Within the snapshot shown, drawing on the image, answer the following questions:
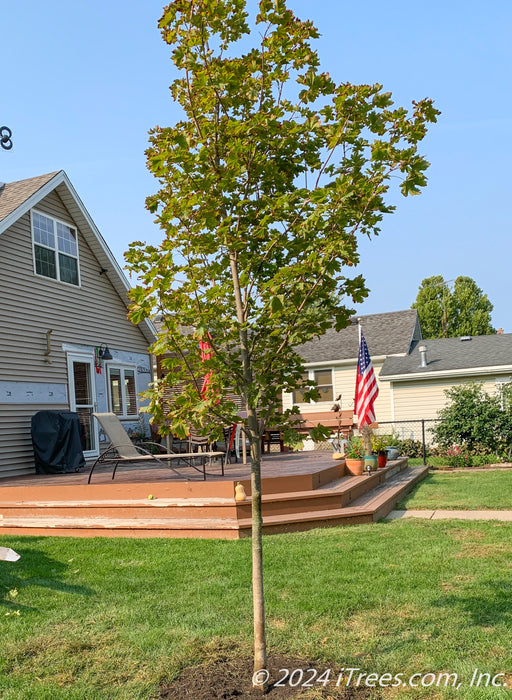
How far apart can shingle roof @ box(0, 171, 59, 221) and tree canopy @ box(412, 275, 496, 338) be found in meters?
31.3

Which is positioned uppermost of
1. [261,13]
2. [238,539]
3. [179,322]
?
[261,13]

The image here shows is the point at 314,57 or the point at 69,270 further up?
the point at 69,270

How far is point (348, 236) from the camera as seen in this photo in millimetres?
3230

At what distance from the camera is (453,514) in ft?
26.2

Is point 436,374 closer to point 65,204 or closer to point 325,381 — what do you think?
point 325,381

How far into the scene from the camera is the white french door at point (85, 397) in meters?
12.7

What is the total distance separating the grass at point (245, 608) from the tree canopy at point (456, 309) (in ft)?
113

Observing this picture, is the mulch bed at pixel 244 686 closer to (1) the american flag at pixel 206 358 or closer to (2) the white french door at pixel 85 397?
(1) the american flag at pixel 206 358

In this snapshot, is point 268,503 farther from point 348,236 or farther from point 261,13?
point 261,13

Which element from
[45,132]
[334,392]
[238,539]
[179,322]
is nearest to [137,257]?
[179,322]

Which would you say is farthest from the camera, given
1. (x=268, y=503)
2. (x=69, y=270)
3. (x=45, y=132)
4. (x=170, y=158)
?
(x=69, y=270)

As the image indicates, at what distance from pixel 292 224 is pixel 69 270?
1063 cm

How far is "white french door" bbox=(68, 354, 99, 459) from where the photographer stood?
12719 millimetres

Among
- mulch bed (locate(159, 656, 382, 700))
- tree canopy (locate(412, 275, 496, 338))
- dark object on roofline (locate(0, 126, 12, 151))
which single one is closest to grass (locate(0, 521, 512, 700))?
mulch bed (locate(159, 656, 382, 700))
